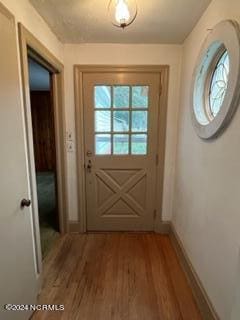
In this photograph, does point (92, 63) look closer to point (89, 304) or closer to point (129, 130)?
point (129, 130)

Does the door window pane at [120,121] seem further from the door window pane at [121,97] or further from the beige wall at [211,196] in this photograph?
the beige wall at [211,196]

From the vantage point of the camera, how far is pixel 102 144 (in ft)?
8.97

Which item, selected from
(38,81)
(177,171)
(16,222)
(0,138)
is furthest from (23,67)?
(38,81)

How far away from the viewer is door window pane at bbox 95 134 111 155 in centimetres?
271

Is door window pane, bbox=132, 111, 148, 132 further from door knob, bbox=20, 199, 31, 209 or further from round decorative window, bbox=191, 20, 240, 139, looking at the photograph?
door knob, bbox=20, 199, 31, 209

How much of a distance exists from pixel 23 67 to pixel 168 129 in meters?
1.73

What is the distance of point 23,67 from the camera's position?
5.06 feet

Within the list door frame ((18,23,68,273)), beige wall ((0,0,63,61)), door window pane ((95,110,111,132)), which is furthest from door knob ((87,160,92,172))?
beige wall ((0,0,63,61))

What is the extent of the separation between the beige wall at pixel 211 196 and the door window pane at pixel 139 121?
0.46 meters

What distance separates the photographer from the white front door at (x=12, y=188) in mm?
1235

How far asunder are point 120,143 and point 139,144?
9.3 inches

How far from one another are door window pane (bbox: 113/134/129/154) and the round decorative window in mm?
959

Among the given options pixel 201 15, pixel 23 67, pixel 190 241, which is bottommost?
pixel 190 241

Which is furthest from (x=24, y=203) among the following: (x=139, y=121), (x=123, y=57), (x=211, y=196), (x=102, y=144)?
(x=123, y=57)
